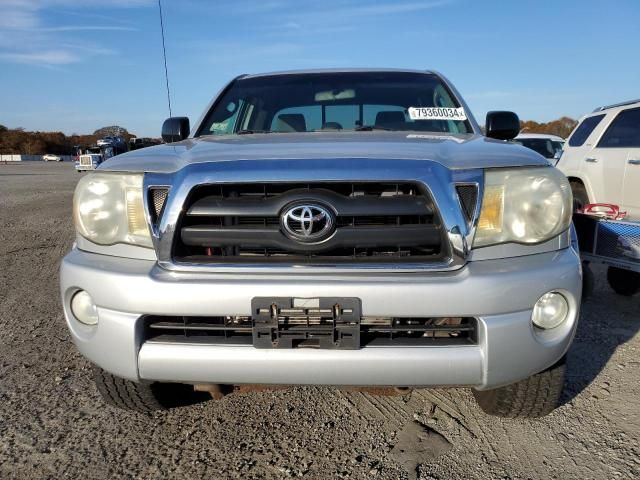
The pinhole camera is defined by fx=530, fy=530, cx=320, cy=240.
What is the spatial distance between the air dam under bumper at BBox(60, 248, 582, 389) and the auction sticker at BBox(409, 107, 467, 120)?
1.40m

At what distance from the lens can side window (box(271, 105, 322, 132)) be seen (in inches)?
133

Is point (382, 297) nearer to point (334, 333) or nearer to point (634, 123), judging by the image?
point (334, 333)

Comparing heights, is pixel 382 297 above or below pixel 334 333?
above

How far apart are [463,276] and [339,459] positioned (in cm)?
100

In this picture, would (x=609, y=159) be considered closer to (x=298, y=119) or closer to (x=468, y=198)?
(x=298, y=119)

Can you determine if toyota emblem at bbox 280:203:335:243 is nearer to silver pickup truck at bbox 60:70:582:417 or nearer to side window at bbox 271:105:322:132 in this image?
silver pickup truck at bbox 60:70:582:417

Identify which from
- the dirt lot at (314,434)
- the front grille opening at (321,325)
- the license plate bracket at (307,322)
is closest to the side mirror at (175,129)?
the dirt lot at (314,434)

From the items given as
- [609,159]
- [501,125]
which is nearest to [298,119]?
[501,125]

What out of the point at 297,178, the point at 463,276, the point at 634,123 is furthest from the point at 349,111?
the point at 634,123

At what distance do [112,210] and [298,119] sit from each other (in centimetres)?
160

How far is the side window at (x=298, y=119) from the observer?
338 centimetres

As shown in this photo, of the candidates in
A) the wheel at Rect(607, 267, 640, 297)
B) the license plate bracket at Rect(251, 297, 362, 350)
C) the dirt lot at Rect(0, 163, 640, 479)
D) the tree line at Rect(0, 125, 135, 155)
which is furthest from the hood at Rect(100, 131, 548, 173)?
the tree line at Rect(0, 125, 135, 155)

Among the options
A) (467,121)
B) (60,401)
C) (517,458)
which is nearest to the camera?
(517,458)

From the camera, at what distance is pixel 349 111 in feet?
11.5
